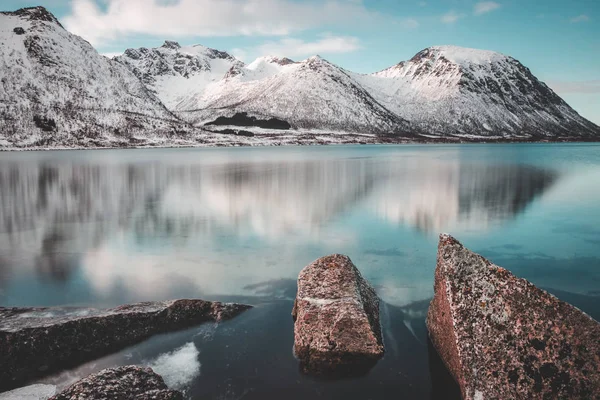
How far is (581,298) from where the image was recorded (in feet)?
34.7

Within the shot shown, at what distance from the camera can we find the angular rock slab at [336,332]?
291 inches

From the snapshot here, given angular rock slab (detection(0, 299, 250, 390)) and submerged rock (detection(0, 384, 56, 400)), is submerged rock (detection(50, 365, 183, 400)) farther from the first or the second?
angular rock slab (detection(0, 299, 250, 390))

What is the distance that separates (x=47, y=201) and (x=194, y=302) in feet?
74.9

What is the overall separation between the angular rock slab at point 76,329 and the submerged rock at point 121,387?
1.98 m

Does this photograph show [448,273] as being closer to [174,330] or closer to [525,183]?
[174,330]

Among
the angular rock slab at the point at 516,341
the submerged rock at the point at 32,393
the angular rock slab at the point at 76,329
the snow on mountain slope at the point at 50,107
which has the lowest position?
the submerged rock at the point at 32,393

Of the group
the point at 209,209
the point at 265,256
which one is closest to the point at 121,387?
the point at 265,256

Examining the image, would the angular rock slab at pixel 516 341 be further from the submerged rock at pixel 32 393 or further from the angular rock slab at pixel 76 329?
the submerged rock at pixel 32 393

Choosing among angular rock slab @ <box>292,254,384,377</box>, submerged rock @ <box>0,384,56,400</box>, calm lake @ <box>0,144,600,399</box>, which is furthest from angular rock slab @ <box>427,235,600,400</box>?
submerged rock @ <box>0,384,56,400</box>

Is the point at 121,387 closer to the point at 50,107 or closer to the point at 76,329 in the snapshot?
the point at 76,329

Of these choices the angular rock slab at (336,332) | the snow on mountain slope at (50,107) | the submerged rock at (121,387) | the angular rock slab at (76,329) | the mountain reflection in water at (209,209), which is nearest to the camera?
the submerged rock at (121,387)

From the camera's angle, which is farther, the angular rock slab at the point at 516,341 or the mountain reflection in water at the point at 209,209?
the mountain reflection in water at the point at 209,209

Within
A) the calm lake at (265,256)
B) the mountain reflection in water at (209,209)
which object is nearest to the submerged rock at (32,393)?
the calm lake at (265,256)

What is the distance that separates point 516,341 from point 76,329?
7692mm
